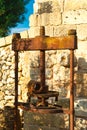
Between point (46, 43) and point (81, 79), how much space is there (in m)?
1.19

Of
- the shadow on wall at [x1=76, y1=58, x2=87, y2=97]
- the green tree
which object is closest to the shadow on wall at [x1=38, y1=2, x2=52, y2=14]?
the shadow on wall at [x1=76, y1=58, x2=87, y2=97]

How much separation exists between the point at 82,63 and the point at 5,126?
7.86 feet

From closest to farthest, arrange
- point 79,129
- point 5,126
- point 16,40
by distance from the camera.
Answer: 1. point 16,40
2. point 79,129
3. point 5,126

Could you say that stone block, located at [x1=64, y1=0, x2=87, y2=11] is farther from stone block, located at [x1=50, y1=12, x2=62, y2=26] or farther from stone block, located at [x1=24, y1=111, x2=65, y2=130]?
stone block, located at [x1=24, y1=111, x2=65, y2=130]

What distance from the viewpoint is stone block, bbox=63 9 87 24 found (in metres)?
5.68

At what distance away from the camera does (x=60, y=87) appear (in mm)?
5742

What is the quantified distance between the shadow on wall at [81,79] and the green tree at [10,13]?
1039 cm

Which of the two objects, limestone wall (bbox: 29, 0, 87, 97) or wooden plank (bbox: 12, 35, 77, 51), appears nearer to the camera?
wooden plank (bbox: 12, 35, 77, 51)

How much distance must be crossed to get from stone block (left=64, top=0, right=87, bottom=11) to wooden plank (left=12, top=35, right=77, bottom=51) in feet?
4.31

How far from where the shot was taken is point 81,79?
5.59 m

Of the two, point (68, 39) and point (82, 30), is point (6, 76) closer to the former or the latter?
point (82, 30)

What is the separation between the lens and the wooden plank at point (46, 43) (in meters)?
4.42

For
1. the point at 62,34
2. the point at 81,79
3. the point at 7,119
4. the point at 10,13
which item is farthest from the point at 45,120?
the point at 10,13

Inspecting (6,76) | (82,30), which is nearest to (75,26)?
(82,30)
